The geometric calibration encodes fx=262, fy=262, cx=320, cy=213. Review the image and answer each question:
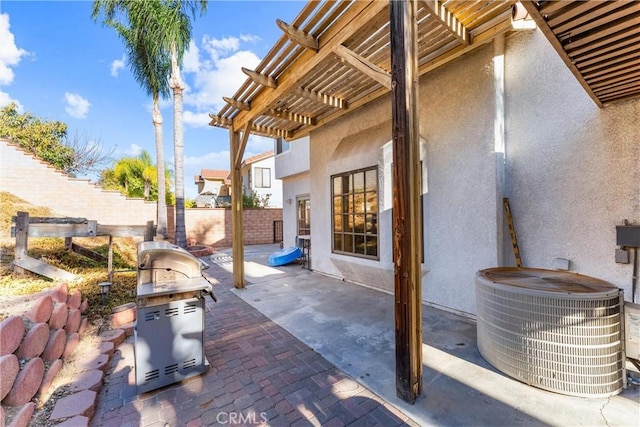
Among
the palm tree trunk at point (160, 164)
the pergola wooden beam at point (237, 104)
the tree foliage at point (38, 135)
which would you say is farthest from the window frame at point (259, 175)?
the pergola wooden beam at point (237, 104)

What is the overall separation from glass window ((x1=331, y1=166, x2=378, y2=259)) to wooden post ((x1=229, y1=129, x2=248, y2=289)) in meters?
2.41

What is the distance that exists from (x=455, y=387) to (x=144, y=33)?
1514 centimetres

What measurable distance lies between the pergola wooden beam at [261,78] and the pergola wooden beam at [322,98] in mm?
615

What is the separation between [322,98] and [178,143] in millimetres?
8425

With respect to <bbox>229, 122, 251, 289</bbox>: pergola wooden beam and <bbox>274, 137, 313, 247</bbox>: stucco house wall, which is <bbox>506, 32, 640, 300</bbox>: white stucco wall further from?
<bbox>274, 137, 313, 247</bbox>: stucco house wall

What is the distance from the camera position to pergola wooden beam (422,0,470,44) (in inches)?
124

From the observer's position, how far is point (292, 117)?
6.68m

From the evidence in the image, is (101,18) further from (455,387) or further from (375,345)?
(455,387)

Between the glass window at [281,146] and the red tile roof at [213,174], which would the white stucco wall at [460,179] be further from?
the red tile roof at [213,174]

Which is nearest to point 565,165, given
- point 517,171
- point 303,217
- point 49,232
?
point 517,171

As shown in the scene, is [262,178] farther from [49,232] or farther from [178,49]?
[49,232]

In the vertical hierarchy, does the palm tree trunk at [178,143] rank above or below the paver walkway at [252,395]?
above

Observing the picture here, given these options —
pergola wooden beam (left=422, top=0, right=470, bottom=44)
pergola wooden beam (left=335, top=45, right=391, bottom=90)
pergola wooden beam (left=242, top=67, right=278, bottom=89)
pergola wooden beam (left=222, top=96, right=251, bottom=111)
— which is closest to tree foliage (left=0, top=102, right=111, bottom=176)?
pergola wooden beam (left=222, top=96, right=251, bottom=111)

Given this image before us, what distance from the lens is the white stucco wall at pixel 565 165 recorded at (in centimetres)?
323
